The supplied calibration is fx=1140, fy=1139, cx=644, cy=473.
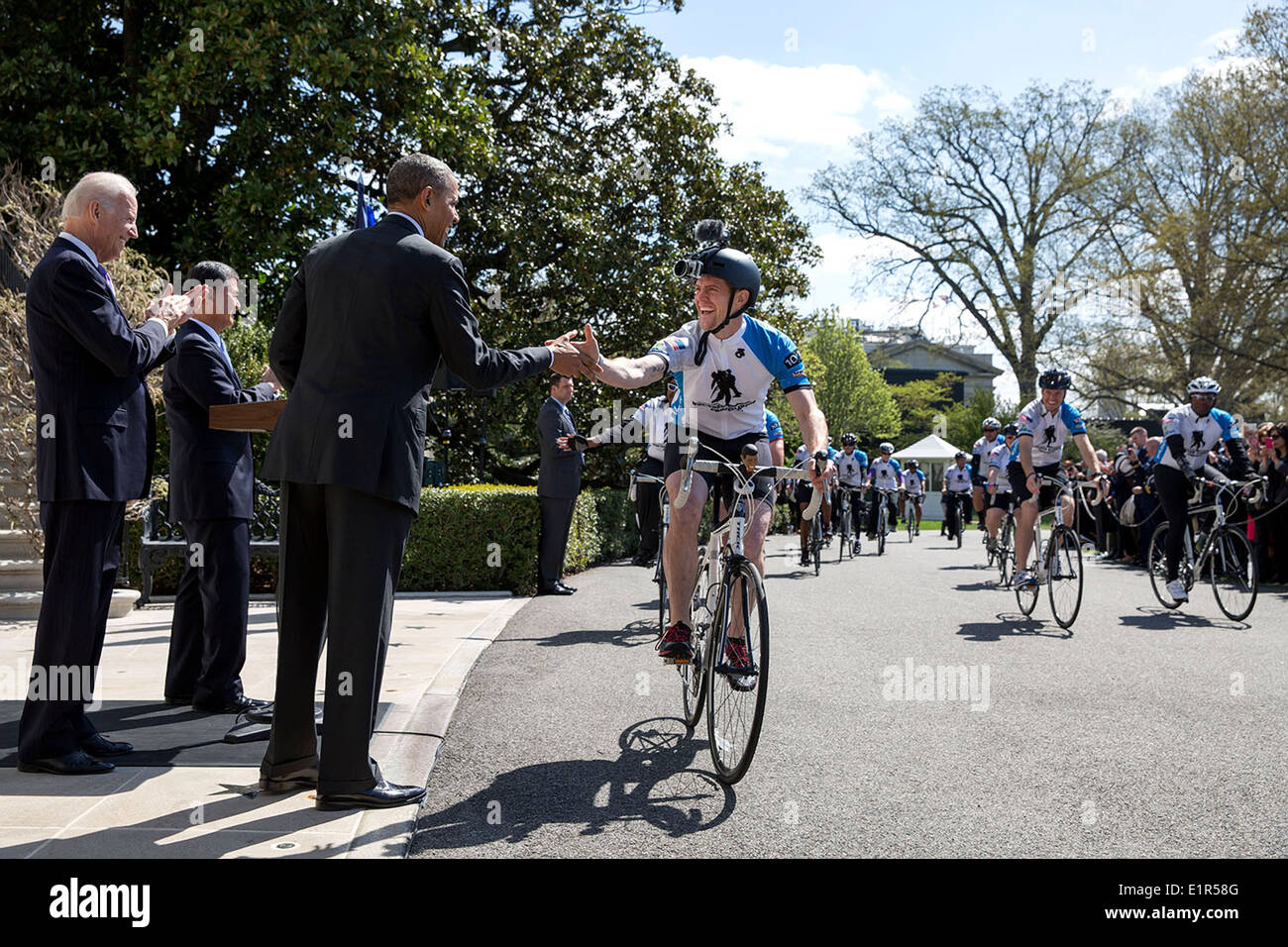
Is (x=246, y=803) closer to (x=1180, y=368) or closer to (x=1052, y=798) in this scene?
(x=1052, y=798)

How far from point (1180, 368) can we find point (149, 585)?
2842 centimetres

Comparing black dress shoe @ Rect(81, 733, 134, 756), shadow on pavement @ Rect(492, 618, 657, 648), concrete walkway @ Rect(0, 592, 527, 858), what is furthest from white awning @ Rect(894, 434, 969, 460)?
black dress shoe @ Rect(81, 733, 134, 756)

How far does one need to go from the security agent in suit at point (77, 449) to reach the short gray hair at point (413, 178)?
44.8 inches

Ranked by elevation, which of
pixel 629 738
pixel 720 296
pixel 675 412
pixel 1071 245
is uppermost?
pixel 1071 245

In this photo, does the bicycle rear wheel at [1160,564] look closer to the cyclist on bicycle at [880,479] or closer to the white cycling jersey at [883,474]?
the cyclist on bicycle at [880,479]

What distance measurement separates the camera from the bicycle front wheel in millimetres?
11455

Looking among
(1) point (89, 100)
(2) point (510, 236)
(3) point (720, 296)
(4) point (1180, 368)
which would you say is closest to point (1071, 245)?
(4) point (1180, 368)

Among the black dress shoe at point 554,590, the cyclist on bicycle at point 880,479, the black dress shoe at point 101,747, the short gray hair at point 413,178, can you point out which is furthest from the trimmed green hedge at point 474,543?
the cyclist on bicycle at point 880,479

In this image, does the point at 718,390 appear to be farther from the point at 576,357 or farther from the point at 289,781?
the point at 289,781

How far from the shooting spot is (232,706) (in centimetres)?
570

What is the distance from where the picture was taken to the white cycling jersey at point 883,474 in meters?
22.1

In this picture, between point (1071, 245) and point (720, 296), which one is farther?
point (1071, 245)

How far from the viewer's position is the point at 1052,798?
4289 millimetres
